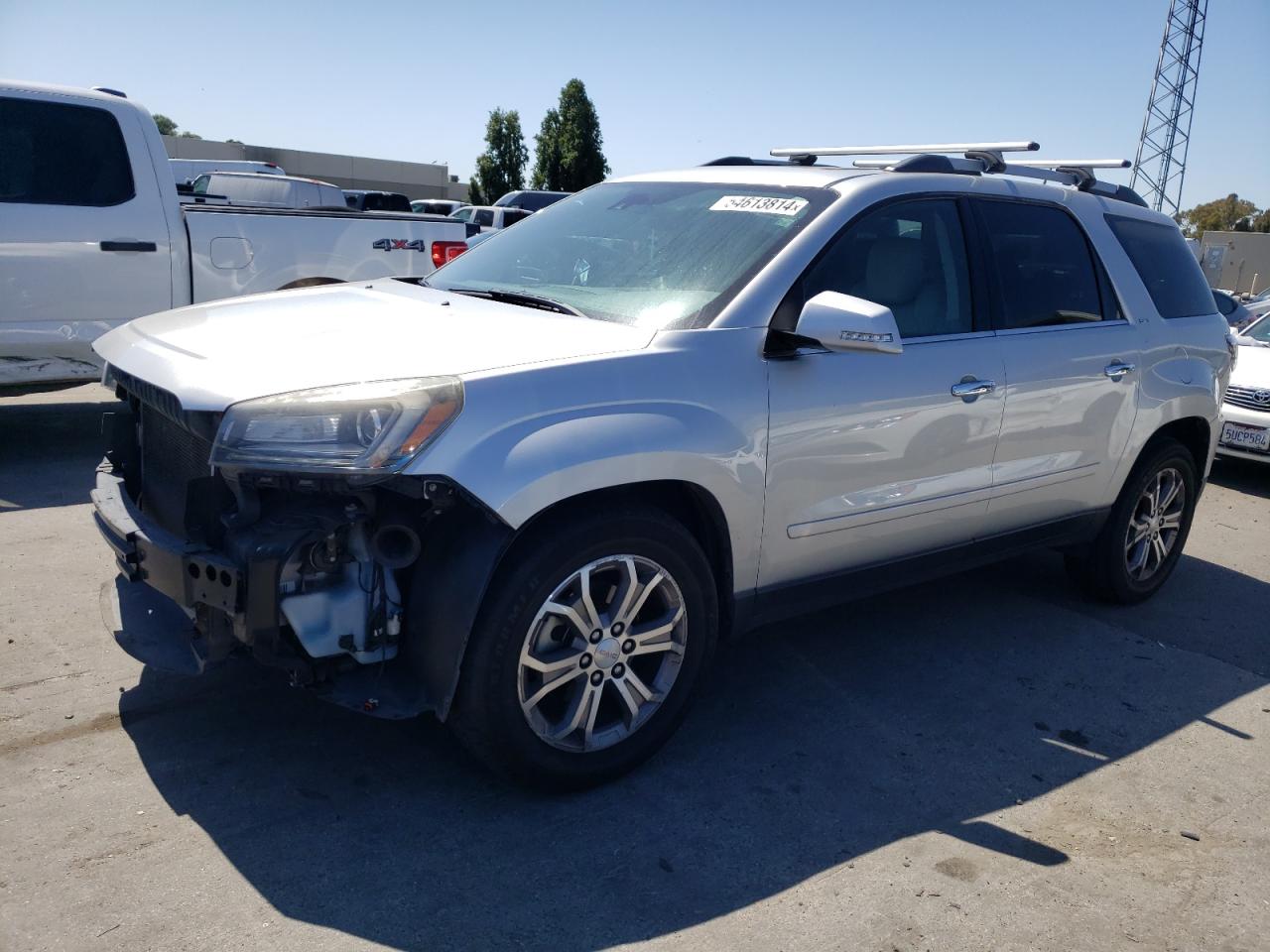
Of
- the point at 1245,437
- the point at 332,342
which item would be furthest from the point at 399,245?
the point at 1245,437

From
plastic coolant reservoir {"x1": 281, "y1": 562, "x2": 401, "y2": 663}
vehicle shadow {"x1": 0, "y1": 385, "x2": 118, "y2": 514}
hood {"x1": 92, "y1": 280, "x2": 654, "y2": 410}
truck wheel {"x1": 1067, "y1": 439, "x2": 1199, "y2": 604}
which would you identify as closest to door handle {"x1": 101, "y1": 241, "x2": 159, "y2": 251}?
vehicle shadow {"x1": 0, "y1": 385, "x2": 118, "y2": 514}

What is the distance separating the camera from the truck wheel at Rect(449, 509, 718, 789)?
3016mm

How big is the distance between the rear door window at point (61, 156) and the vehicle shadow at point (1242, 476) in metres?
8.51

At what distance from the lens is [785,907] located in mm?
2883

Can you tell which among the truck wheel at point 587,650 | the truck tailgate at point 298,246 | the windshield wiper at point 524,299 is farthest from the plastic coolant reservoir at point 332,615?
the truck tailgate at point 298,246

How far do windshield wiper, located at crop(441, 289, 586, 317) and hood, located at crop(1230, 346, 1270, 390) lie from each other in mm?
7067

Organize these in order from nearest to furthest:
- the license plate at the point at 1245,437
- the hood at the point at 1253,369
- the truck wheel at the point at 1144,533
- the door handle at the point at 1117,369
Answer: the door handle at the point at 1117,369
the truck wheel at the point at 1144,533
the license plate at the point at 1245,437
the hood at the point at 1253,369

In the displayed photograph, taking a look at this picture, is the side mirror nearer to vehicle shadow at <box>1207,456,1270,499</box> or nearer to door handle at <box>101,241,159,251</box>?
door handle at <box>101,241,159,251</box>

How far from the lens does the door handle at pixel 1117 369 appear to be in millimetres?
4750

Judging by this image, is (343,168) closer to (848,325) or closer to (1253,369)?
(1253,369)

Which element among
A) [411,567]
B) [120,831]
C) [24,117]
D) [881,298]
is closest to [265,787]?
[120,831]

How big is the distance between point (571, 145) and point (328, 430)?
4657 centimetres

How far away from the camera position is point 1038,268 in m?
4.58

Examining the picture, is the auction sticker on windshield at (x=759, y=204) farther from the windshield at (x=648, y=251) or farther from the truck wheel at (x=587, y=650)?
the truck wheel at (x=587, y=650)
